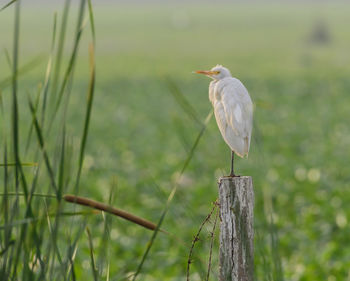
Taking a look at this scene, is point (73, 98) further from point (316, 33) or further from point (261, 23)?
point (261, 23)

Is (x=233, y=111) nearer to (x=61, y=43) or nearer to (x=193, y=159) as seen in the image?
(x=61, y=43)

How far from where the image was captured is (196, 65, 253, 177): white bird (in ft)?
7.10

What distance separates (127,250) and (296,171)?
3895mm

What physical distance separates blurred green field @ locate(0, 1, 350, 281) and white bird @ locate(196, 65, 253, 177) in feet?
0.30

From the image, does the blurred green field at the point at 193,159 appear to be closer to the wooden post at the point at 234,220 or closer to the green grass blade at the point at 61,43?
the wooden post at the point at 234,220

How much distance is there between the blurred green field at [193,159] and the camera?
170 centimetres

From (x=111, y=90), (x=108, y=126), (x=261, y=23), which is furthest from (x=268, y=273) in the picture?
(x=261, y=23)

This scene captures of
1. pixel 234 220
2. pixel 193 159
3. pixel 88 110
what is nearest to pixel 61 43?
pixel 88 110

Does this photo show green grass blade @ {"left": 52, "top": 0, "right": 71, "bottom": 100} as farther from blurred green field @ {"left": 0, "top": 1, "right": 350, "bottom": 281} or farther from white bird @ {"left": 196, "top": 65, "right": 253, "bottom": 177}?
white bird @ {"left": 196, "top": 65, "right": 253, "bottom": 177}

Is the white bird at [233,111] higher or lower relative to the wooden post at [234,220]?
higher

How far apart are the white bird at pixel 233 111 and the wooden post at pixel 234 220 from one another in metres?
0.21

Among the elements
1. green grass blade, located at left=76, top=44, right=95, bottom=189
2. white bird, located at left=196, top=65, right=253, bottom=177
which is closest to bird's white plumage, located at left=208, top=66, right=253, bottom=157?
white bird, located at left=196, top=65, right=253, bottom=177

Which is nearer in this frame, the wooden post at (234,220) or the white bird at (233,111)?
the wooden post at (234,220)

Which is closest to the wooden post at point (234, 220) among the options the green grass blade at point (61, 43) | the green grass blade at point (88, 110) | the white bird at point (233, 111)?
the white bird at point (233, 111)
